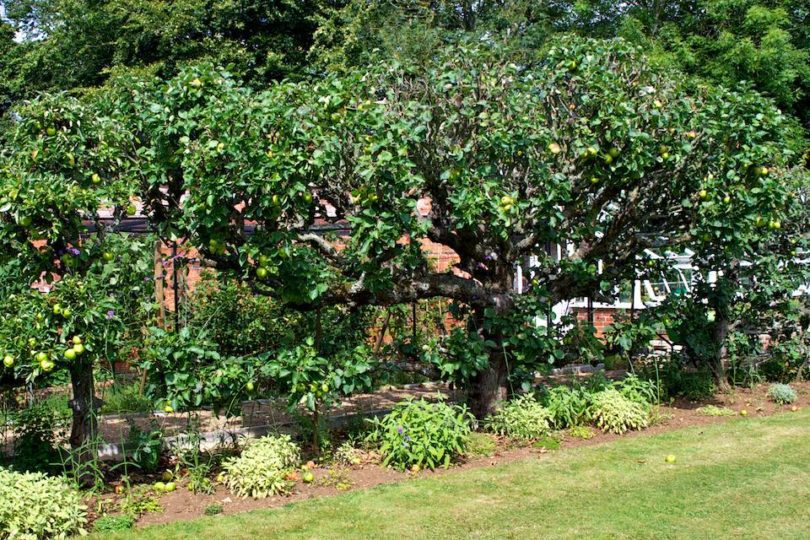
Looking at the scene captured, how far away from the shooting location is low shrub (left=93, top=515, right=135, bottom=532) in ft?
16.4

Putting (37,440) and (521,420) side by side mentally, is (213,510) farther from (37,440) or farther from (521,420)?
(521,420)

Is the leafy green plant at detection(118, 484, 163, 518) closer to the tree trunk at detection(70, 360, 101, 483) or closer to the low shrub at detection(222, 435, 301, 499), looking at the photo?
the tree trunk at detection(70, 360, 101, 483)

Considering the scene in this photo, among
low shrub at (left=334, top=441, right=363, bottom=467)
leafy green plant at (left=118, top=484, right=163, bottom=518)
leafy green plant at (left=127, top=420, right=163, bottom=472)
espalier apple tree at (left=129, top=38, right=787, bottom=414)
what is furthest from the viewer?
low shrub at (left=334, top=441, right=363, bottom=467)

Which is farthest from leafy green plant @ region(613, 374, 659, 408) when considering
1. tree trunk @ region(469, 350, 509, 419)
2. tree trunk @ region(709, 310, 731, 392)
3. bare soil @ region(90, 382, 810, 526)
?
tree trunk @ region(469, 350, 509, 419)

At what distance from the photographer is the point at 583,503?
5414 millimetres

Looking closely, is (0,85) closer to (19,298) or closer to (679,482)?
(19,298)

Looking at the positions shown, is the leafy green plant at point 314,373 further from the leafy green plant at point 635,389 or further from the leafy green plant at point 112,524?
the leafy green plant at point 635,389

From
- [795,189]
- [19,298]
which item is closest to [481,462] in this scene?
[19,298]

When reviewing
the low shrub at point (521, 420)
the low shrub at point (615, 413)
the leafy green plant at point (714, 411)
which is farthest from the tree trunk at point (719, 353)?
the low shrub at point (521, 420)

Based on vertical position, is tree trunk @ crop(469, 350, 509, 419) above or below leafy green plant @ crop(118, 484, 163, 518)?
above

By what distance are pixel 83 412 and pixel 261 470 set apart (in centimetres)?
134

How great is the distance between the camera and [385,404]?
27.2ft

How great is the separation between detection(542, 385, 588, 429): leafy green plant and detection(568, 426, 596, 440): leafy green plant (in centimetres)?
7

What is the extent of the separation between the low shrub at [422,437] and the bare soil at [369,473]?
10 centimetres
